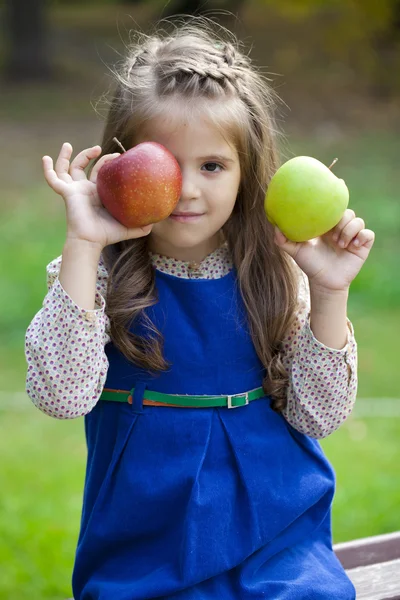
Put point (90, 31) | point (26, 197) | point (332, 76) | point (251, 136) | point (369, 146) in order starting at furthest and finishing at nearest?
point (90, 31)
point (332, 76)
point (369, 146)
point (26, 197)
point (251, 136)

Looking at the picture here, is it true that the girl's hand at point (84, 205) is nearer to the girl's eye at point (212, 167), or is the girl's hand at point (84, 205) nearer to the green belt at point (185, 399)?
the girl's eye at point (212, 167)

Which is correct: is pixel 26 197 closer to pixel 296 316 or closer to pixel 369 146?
pixel 369 146

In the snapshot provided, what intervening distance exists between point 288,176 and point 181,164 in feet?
0.77

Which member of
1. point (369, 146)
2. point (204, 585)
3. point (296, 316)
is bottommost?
point (369, 146)

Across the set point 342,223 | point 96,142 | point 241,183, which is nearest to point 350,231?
point 342,223

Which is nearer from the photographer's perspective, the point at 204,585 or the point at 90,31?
the point at 204,585

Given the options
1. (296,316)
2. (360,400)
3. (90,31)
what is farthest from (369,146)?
(296,316)

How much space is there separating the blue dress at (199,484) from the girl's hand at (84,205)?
0.65 feet

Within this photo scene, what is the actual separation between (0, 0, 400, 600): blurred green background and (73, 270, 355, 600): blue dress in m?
0.53

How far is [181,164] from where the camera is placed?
2168mm

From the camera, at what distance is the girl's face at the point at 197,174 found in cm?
215

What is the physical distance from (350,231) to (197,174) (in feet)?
1.16

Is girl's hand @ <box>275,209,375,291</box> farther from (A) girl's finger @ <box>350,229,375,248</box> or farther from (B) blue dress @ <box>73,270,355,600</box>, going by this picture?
(B) blue dress @ <box>73,270,355,600</box>

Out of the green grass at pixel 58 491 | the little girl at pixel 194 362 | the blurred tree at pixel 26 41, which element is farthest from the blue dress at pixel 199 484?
the blurred tree at pixel 26 41
